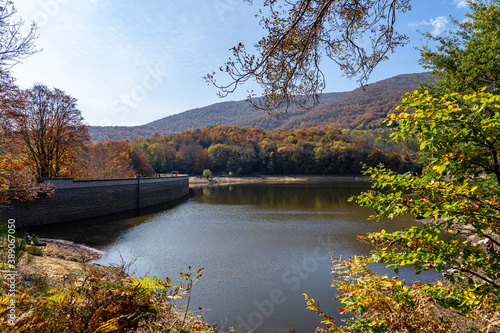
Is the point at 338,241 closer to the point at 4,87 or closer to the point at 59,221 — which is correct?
the point at 4,87

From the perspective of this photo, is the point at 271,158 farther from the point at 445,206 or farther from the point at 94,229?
the point at 445,206

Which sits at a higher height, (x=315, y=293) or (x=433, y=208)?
(x=433, y=208)

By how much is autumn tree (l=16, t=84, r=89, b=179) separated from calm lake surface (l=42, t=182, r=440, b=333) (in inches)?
328

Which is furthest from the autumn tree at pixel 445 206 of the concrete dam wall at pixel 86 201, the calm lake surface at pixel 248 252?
the concrete dam wall at pixel 86 201

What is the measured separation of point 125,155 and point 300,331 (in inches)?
1964

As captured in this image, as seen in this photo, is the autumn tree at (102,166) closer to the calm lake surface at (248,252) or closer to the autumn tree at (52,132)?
the autumn tree at (52,132)

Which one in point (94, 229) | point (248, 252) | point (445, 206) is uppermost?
point (445, 206)

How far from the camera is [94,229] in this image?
2016 centimetres

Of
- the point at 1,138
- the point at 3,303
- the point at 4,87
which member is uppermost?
the point at 4,87

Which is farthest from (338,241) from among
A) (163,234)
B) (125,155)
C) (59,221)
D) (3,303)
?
(125,155)

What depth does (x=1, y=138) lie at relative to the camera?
1113 cm
